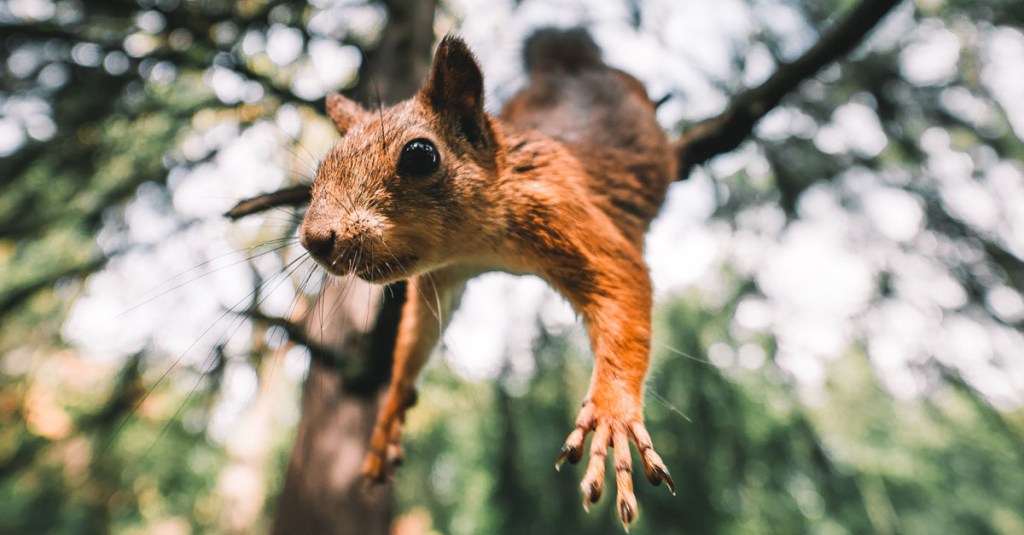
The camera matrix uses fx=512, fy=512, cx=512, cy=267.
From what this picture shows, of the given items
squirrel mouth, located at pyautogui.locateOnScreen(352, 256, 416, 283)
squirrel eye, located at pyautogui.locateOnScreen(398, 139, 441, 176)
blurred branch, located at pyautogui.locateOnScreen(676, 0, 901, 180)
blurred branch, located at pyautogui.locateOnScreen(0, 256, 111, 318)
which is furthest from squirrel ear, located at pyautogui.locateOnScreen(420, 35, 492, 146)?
blurred branch, located at pyautogui.locateOnScreen(0, 256, 111, 318)

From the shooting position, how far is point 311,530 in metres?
1.83

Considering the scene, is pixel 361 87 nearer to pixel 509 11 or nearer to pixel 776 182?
pixel 509 11

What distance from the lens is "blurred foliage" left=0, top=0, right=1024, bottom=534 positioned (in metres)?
2.27

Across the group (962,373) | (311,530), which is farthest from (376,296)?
(962,373)

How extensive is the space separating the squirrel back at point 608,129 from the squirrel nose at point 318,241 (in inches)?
31.3

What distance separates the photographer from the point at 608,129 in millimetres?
1831

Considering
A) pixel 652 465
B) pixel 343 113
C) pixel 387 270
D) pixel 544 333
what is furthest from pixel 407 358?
pixel 544 333

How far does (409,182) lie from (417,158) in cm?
5

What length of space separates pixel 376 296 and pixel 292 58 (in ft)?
5.71

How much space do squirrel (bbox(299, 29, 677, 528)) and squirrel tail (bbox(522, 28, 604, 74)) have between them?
1129 millimetres

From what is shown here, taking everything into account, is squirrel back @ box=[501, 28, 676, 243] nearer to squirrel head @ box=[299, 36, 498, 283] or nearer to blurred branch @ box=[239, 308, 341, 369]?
squirrel head @ box=[299, 36, 498, 283]

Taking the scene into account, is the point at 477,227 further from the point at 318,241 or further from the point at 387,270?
Result: the point at 318,241

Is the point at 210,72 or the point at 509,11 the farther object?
the point at 509,11

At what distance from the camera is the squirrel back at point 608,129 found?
1597 mm
